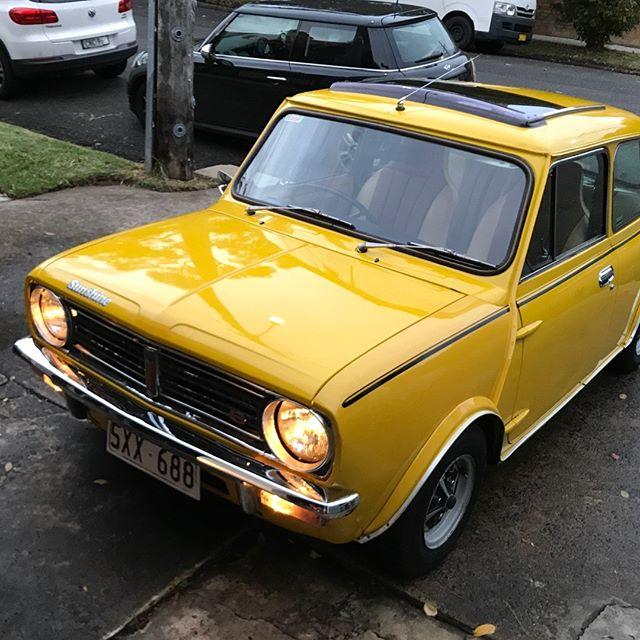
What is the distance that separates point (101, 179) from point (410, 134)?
4996 millimetres

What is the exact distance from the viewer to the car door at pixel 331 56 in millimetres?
8625

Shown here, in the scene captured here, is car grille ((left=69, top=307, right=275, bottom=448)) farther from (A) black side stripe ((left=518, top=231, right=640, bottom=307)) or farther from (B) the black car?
(B) the black car

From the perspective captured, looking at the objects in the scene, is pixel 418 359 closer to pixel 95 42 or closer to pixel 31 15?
pixel 31 15

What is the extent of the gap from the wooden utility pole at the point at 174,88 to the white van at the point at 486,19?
1103 centimetres

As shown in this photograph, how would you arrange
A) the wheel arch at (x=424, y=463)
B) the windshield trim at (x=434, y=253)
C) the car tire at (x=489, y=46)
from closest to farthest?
the wheel arch at (x=424, y=463) → the windshield trim at (x=434, y=253) → the car tire at (x=489, y=46)

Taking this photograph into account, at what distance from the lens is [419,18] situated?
29.8 ft

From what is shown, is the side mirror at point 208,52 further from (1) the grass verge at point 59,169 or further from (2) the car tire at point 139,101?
(1) the grass verge at point 59,169

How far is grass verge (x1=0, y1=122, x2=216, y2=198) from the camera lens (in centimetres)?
758

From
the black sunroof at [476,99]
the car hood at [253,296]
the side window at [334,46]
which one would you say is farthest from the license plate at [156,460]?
the side window at [334,46]

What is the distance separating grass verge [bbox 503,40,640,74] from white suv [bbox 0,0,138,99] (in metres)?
10.9

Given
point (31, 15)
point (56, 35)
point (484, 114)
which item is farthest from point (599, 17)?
point (484, 114)

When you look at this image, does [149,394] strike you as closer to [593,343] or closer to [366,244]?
[366,244]

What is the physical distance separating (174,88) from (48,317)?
4.73 m

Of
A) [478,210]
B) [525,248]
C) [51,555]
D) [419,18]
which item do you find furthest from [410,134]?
[419,18]
